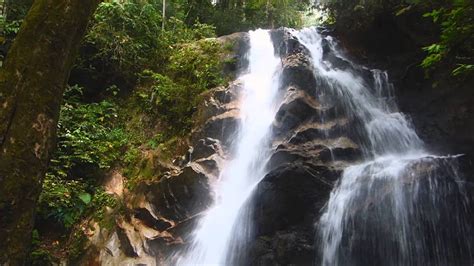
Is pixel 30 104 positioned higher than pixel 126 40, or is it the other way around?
pixel 126 40

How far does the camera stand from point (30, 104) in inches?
119

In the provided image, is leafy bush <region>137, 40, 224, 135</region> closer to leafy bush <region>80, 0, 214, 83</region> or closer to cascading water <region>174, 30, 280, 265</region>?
leafy bush <region>80, 0, 214, 83</region>

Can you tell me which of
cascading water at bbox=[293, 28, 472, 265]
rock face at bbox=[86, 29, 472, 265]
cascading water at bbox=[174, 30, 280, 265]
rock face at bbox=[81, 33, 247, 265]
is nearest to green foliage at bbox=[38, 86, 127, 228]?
rock face at bbox=[81, 33, 247, 265]

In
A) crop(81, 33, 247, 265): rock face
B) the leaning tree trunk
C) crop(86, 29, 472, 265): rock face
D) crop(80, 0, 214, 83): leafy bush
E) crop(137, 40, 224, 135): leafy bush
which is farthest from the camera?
crop(80, 0, 214, 83): leafy bush

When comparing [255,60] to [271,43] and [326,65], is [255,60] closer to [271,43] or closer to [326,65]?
[271,43]

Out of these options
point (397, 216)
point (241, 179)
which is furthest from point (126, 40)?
point (397, 216)

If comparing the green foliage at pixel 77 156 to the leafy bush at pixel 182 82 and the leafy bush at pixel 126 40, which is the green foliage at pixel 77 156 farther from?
the leafy bush at pixel 126 40

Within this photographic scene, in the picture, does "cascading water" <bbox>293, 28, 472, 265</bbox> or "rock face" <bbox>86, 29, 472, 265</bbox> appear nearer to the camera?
"cascading water" <bbox>293, 28, 472, 265</bbox>

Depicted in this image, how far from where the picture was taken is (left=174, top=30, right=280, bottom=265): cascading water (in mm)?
6457

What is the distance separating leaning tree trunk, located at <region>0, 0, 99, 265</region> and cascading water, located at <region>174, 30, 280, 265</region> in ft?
12.7

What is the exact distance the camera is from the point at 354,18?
32.8ft

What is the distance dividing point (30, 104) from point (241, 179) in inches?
192

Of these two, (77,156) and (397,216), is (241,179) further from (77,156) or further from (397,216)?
(77,156)

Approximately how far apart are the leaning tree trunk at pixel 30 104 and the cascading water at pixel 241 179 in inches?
152
